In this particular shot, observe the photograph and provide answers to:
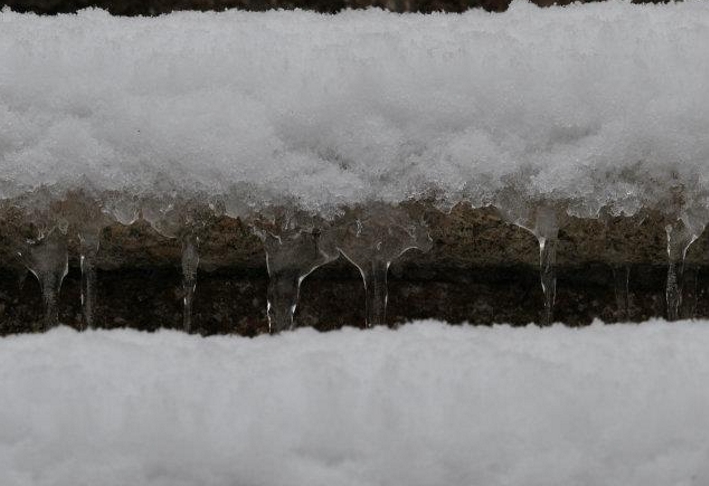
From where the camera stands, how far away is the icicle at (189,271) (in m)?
0.98

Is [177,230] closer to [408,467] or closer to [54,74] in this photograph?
[54,74]

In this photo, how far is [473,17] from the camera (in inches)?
43.1

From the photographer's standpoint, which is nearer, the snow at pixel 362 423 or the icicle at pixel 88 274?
the snow at pixel 362 423

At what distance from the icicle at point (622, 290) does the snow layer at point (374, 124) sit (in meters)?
0.15

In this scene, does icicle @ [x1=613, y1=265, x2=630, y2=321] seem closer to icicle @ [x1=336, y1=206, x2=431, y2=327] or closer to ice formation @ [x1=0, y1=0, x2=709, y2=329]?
ice formation @ [x1=0, y1=0, x2=709, y2=329]

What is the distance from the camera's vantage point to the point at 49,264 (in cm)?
101

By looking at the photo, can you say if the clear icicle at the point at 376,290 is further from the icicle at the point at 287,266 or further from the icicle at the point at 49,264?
the icicle at the point at 49,264

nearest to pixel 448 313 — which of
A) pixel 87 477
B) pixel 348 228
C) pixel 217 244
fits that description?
pixel 348 228

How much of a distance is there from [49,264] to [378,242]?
42 cm

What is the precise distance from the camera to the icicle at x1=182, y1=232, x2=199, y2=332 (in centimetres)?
98

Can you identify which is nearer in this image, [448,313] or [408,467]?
[408,467]

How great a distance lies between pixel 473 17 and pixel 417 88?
25cm

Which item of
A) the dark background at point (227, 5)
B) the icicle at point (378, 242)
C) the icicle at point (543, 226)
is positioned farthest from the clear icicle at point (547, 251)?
the dark background at point (227, 5)

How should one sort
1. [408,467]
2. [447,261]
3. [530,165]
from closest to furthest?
[408,467] < [530,165] < [447,261]
